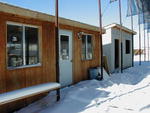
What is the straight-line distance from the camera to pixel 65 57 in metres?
6.44

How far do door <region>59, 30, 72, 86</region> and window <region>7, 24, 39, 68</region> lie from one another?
1.25 metres

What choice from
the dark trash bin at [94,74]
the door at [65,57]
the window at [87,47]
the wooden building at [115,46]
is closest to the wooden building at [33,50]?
the door at [65,57]

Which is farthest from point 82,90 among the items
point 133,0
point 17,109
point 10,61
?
point 133,0

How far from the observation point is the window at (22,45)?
4.36 m

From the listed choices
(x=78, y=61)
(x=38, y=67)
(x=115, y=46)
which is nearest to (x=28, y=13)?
(x=38, y=67)

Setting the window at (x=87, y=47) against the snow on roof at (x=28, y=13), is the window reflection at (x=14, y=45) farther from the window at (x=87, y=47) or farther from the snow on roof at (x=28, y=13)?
the window at (x=87, y=47)

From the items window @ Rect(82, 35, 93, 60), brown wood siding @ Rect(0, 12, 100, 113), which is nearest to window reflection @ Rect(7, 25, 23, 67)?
brown wood siding @ Rect(0, 12, 100, 113)

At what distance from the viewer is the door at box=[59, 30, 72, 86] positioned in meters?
6.21

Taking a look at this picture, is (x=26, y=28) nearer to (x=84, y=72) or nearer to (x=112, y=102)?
(x=112, y=102)

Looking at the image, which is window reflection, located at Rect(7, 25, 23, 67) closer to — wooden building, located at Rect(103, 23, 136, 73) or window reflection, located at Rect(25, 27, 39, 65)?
window reflection, located at Rect(25, 27, 39, 65)

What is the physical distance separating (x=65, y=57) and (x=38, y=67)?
1.53m

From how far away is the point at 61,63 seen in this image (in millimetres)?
6191

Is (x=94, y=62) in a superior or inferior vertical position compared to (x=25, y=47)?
inferior

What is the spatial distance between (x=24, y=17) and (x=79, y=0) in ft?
19.4
